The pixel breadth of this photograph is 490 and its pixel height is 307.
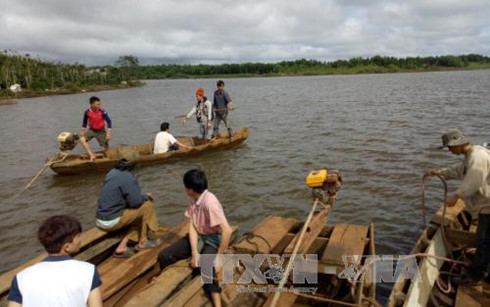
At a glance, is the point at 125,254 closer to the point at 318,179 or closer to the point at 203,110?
the point at 318,179

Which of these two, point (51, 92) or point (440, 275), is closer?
point (440, 275)

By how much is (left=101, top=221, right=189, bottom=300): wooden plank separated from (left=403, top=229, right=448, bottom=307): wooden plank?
3053 millimetres

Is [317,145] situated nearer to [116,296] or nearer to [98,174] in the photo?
[98,174]

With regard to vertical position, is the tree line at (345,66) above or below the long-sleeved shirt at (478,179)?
above

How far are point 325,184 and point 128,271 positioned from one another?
2.71m

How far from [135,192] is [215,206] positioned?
1.59 metres

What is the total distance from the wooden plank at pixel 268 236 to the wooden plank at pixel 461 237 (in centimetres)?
213

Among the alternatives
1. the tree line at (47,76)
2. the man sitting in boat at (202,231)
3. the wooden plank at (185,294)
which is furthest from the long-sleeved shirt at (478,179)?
the tree line at (47,76)

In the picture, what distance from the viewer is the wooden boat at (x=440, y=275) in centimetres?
384

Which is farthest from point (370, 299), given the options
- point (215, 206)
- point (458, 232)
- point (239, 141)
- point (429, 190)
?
point (239, 141)

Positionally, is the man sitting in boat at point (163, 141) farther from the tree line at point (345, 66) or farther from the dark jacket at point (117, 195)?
the tree line at point (345, 66)

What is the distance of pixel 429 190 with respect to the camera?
9000 millimetres

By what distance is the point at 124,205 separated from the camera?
16.0 feet

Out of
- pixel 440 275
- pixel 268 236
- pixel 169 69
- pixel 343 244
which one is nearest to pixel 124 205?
pixel 268 236
